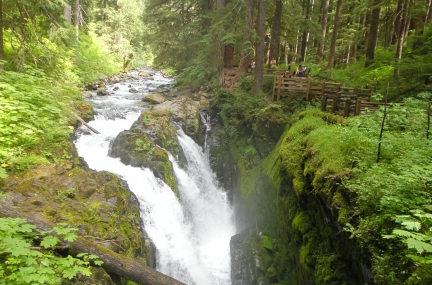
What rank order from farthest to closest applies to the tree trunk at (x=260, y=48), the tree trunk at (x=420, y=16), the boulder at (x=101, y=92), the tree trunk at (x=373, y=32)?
the boulder at (x=101, y=92)
the tree trunk at (x=373, y=32)
the tree trunk at (x=420, y=16)
the tree trunk at (x=260, y=48)

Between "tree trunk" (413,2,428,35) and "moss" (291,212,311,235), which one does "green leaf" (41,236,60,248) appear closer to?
"moss" (291,212,311,235)

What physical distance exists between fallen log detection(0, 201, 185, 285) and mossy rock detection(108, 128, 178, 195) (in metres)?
5.35

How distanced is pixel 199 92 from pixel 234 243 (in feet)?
38.0

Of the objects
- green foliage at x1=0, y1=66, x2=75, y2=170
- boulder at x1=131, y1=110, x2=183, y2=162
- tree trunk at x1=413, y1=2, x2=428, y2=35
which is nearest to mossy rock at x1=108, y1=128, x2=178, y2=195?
boulder at x1=131, y1=110, x2=183, y2=162

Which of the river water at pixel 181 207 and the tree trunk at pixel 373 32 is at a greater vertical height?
the tree trunk at pixel 373 32

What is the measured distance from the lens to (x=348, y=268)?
4.92m

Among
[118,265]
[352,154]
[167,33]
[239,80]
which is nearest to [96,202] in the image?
[118,265]

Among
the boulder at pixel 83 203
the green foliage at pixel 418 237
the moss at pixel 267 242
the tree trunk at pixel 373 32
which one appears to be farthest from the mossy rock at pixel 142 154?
the tree trunk at pixel 373 32

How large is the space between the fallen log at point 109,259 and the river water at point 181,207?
3.26 meters

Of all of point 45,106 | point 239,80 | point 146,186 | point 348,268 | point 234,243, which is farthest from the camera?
point 239,80

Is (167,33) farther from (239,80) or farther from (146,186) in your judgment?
(146,186)

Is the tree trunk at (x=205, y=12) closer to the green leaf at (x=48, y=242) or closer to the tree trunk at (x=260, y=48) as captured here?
the tree trunk at (x=260, y=48)

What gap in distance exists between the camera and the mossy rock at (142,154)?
35.4 ft

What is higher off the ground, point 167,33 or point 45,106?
point 167,33
